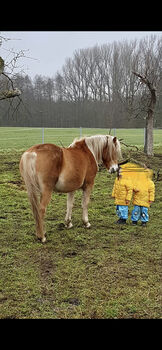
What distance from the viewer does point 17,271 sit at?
320 centimetres

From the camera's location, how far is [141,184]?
4.65 meters

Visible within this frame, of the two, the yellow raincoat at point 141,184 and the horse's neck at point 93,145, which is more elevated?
the horse's neck at point 93,145

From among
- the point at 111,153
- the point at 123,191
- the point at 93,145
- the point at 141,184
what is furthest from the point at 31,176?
the point at 141,184

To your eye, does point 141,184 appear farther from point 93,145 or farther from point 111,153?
point 93,145

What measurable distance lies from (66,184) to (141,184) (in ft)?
4.26

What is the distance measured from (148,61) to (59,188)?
8.61 metres

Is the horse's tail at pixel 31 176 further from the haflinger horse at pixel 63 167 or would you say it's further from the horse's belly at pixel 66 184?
the horse's belly at pixel 66 184

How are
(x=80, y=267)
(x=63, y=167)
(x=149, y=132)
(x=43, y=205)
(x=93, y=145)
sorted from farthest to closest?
(x=149, y=132), (x=93, y=145), (x=63, y=167), (x=43, y=205), (x=80, y=267)

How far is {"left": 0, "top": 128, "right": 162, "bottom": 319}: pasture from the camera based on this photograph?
2.48 m

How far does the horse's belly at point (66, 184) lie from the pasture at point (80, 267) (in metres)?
0.72

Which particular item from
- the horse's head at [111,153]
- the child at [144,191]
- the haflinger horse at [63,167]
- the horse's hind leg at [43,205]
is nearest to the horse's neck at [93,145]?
the haflinger horse at [63,167]

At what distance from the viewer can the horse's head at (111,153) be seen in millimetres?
4570

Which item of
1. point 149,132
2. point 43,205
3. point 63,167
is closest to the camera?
point 43,205

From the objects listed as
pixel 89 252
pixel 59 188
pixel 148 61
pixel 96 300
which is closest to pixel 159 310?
pixel 96 300
